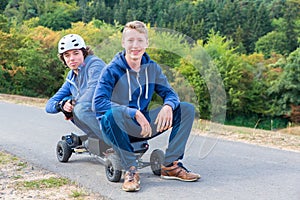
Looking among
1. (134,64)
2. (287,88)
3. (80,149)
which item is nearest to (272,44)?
(287,88)

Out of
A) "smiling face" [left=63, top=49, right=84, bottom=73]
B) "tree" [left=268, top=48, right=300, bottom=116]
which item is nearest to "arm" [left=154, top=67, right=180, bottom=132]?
"smiling face" [left=63, top=49, right=84, bottom=73]

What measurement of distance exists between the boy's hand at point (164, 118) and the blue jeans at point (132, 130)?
0.20 ft

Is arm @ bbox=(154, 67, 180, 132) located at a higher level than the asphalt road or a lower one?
higher

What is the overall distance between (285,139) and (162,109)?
336 cm

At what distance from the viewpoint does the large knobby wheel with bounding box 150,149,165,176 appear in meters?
4.26

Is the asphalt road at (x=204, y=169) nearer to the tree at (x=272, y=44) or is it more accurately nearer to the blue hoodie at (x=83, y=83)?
the blue hoodie at (x=83, y=83)

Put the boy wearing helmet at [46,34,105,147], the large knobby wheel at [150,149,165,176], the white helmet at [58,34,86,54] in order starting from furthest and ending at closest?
the white helmet at [58,34,86,54]
the boy wearing helmet at [46,34,105,147]
the large knobby wheel at [150,149,165,176]

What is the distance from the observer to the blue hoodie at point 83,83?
438cm

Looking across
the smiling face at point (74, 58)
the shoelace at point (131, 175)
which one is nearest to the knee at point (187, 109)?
the shoelace at point (131, 175)

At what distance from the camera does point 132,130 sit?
3895 mm

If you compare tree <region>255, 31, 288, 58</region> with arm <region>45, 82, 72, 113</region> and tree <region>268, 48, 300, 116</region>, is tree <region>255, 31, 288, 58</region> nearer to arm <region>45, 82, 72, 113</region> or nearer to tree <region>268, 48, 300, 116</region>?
tree <region>268, 48, 300, 116</region>

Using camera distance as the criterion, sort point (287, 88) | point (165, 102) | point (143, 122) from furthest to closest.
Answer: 1. point (287, 88)
2. point (165, 102)
3. point (143, 122)

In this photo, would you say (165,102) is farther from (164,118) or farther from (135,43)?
(135,43)

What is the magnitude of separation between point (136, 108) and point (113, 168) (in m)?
0.52
